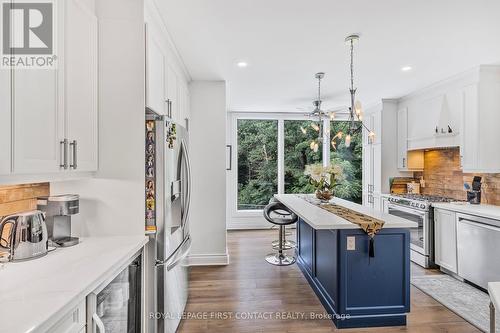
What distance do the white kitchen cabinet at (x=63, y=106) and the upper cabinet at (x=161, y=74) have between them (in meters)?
0.36

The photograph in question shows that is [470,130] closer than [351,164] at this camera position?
Yes

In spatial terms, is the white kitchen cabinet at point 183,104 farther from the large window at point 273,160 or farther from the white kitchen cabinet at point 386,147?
the white kitchen cabinet at point 386,147

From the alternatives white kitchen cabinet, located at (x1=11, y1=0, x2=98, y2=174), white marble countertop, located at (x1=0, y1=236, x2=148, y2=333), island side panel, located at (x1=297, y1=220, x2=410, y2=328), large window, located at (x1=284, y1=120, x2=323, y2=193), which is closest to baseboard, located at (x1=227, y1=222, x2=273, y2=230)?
large window, located at (x1=284, y1=120, x2=323, y2=193)

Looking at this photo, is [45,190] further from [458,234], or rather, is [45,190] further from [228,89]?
[458,234]

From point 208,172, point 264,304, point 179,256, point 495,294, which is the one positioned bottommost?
point 264,304

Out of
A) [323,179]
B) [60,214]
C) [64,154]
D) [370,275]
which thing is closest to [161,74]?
[64,154]

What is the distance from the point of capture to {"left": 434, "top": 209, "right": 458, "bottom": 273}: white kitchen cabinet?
132 inches

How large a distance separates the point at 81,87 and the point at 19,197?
0.80 m

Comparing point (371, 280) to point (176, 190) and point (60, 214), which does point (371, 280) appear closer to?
point (176, 190)

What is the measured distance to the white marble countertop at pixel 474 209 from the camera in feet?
9.54

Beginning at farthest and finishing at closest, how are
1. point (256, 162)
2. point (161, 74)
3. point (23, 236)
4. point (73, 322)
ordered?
point (256, 162), point (161, 74), point (23, 236), point (73, 322)

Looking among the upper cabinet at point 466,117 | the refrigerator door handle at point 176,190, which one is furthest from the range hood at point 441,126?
the refrigerator door handle at point 176,190

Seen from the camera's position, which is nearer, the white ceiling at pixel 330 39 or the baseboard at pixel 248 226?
the white ceiling at pixel 330 39

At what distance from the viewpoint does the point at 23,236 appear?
1.48m
